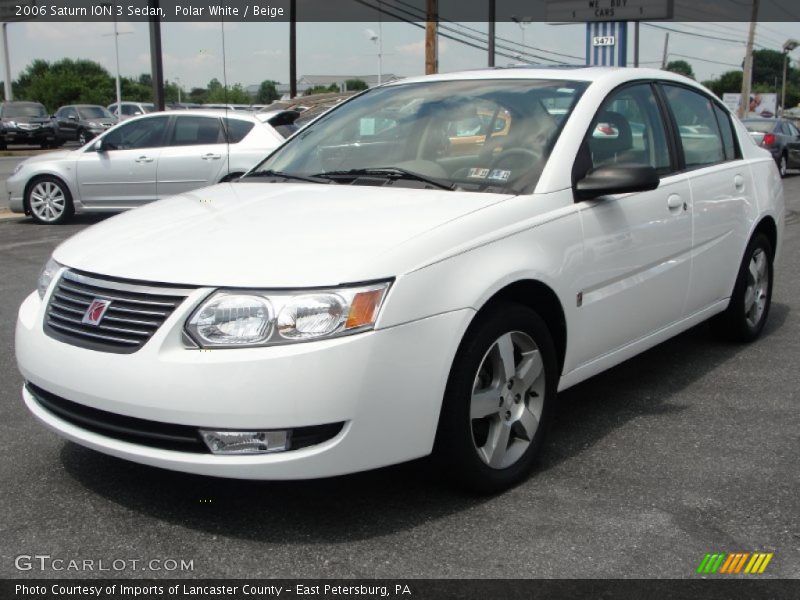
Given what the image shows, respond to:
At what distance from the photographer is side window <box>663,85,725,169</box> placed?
4824 millimetres

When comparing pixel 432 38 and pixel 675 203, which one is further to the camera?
pixel 432 38

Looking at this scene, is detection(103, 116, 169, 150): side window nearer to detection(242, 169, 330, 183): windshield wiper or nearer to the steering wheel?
detection(242, 169, 330, 183): windshield wiper

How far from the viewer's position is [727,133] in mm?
5398

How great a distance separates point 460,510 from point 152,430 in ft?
3.71

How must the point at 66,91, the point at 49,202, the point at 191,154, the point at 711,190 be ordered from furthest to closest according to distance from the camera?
1. the point at 66,91
2. the point at 49,202
3. the point at 191,154
4. the point at 711,190

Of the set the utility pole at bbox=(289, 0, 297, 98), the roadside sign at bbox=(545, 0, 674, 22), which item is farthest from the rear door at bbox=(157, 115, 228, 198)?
the utility pole at bbox=(289, 0, 297, 98)

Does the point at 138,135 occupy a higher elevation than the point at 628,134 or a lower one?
lower

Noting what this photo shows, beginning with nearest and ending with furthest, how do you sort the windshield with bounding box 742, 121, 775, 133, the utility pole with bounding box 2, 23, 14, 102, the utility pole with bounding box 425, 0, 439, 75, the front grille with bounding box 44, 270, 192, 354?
1. the front grille with bounding box 44, 270, 192, 354
2. the windshield with bounding box 742, 121, 775, 133
3. the utility pole with bounding box 425, 0, 439, 75
4. the utility pole with bounding box 2, 23, 14, 102

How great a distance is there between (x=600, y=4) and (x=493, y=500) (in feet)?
64.9

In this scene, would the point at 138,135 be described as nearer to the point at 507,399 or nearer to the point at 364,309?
the point at 507,399

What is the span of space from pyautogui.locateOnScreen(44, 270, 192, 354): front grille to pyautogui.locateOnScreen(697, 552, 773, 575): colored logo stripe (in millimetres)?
1896

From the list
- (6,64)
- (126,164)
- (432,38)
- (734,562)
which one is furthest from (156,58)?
(6,64)

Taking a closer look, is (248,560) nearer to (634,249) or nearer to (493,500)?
(493,500)
